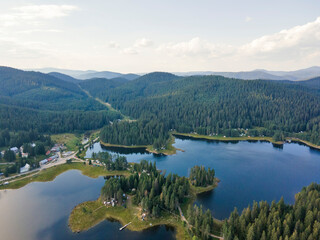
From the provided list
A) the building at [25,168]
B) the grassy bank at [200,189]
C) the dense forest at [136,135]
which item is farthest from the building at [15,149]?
the grassy bank at [200,189]

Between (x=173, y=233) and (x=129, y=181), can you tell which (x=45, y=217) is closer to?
(x=129, y=181)

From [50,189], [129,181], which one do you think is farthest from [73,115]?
[129,181]

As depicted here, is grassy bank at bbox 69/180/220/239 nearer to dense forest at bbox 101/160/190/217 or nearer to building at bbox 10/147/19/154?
dense forest at bbox 101/160/190/217

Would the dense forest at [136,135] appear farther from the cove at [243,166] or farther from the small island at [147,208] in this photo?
the small island at [147,208]

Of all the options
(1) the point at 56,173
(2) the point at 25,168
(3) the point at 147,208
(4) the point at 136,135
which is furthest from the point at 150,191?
(4) the point at 136,135

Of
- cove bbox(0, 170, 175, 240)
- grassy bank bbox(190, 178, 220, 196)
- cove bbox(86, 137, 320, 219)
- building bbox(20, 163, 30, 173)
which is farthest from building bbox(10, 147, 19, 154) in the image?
grassy bank bbox(190, 178, 220, 196)

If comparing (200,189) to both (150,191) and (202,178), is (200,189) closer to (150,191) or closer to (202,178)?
(202,178)
